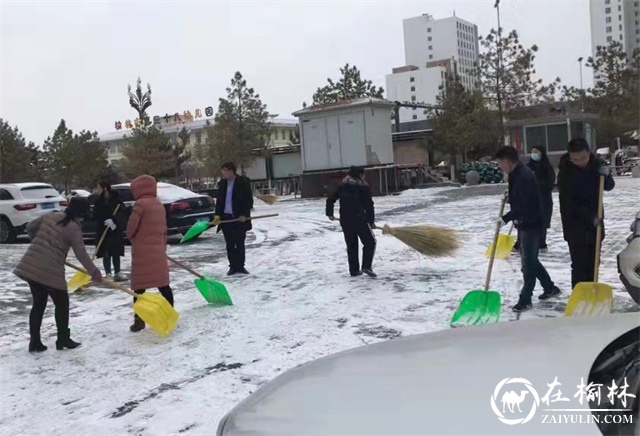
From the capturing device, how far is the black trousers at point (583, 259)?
5922 mm

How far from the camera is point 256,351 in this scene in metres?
5.27

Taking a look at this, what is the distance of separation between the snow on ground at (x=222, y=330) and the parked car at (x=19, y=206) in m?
4.71

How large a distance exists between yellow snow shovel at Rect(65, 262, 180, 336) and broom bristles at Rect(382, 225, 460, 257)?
3352 mm

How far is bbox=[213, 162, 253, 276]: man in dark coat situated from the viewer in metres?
8.80

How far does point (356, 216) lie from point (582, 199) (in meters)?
3.08

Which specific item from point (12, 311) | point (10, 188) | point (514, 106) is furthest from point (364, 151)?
point (12, 311)

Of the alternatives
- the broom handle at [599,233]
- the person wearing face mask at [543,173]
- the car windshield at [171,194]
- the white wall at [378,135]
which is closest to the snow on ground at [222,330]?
the broom handle at [599,233]

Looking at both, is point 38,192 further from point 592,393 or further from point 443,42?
point 443,42

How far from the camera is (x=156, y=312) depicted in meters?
5.78

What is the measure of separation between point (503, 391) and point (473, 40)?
120 ft

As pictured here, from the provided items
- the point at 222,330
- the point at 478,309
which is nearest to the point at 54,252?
the point at 222,330

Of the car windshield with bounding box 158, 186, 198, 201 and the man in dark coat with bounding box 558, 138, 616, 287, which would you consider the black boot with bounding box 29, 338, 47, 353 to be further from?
the car windshield with bounding box 158, 186, 198, 201

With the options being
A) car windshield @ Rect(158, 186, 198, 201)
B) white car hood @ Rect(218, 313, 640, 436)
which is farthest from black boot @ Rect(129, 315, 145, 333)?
car windshield @ Rect(158, 186, 198, 201)

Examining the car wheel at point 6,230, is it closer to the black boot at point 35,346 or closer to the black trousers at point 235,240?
the black trousers at point 235,240
